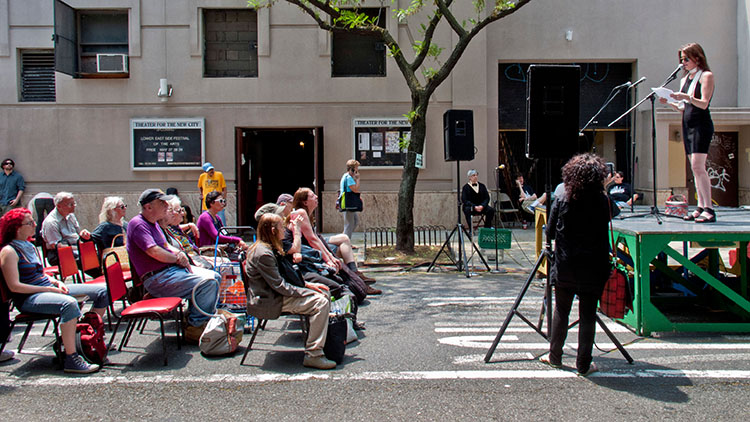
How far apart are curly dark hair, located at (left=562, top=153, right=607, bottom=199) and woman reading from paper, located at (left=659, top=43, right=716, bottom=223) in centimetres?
305

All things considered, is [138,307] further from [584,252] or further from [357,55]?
[357,55]

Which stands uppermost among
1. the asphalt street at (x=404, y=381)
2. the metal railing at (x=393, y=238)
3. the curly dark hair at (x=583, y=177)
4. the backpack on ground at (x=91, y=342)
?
the curly dark hair at (x=583, y=177)

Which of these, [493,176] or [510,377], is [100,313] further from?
[493,176]

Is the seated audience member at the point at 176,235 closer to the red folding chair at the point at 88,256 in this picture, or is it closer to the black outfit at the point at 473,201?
the red folding chair at the point at 88,256

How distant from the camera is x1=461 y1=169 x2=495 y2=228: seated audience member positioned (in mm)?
11734

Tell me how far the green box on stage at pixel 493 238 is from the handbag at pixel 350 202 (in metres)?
2.65

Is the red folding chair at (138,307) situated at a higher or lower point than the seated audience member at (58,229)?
lower

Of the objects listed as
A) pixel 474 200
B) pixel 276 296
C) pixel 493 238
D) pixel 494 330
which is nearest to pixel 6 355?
pixel 276 296

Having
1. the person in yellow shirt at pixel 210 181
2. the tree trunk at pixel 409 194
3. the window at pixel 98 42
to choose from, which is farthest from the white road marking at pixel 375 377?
the window at pixel 98 42

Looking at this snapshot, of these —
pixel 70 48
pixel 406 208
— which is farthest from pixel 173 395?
pixel 70 48

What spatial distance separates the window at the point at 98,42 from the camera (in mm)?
14477

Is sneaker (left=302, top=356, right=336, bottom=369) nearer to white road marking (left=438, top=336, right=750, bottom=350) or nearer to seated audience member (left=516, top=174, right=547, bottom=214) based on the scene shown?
white road marking (left=438, top=336, right=750, bottom=350)

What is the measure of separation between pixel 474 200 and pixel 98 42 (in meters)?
10.0

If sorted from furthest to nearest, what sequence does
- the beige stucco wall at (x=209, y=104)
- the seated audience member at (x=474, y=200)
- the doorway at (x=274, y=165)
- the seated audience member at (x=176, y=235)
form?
→ the doorway at (x=274, y=165)
the beige stucco wall at (x=209, y=104)
the seated audience member at (x=474, y=200)
the seated audience member at (x=176, y=235)
